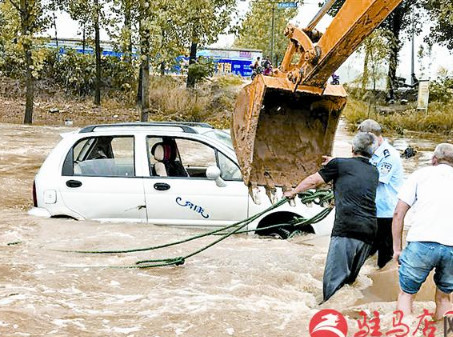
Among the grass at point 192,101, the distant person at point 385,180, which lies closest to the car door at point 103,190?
the distant person at point 385,180

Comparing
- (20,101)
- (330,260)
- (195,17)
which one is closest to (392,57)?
(195,17)

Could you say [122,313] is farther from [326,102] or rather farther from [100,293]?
[326,102]

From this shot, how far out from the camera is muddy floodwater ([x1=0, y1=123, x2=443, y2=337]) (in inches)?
201

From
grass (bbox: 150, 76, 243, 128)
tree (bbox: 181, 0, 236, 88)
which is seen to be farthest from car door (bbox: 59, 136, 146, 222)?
grass (bbox: 150, 76, 243, 128)

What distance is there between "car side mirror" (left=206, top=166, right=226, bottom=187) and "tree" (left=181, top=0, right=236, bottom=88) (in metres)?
11.2

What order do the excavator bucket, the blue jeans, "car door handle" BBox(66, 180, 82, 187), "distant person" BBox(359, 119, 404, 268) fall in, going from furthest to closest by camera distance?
1. "car door handle" BBox(66, 180, 82, 187)
2. "distant person" BBox(359, 119, 404, 268)
3. the excavator bucket
4. the blue jeans

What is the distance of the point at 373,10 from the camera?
5.38 meters

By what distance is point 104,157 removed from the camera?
27.0 ft

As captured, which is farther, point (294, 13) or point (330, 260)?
point (294, 13)

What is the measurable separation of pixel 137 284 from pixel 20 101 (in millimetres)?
26265

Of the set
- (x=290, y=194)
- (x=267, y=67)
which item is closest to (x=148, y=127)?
(x=290, y=194)

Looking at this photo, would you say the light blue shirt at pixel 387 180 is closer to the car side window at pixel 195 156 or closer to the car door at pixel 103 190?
the car side window at pixel 195 156

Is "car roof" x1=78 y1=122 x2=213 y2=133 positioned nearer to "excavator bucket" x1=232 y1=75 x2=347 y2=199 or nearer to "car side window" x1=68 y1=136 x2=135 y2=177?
"car side window" x1=68 y1=136 x2=135 y2=177

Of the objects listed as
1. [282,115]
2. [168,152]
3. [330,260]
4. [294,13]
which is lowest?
[330,260]
